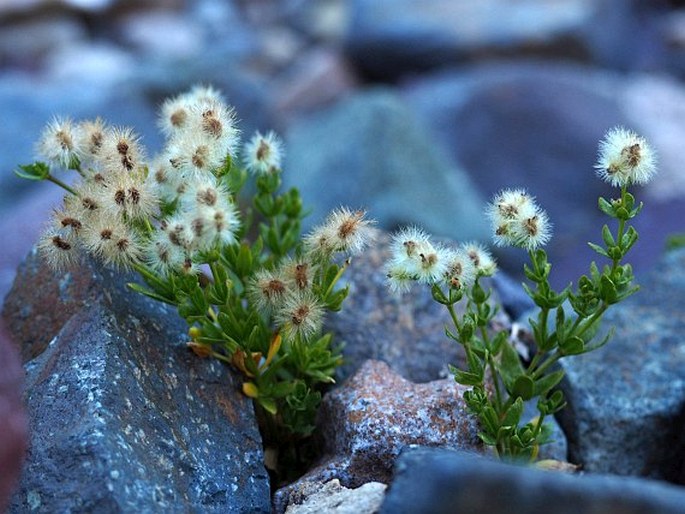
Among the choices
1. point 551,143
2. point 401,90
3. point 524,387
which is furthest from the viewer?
point 401,90

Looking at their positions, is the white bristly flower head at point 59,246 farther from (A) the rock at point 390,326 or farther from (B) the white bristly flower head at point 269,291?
(A) the rock at point 390,326

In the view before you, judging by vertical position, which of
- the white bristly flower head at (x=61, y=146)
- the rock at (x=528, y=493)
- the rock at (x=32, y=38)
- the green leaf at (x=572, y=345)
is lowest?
the rock at (x=528, y=493)

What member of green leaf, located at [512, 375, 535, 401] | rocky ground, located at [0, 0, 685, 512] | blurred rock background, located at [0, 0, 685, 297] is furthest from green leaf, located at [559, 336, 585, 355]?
blurred rock background, located at [0, 0, 685, 297]

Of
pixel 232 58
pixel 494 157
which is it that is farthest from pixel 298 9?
pixel 494 157

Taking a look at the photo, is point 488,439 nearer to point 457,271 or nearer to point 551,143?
point 457,271

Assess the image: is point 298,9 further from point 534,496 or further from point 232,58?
point 534,496

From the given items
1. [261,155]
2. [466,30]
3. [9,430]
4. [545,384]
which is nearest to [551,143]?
[466,30]

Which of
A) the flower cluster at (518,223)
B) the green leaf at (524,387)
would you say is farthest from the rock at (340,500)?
the flower cluster at (518,223)
